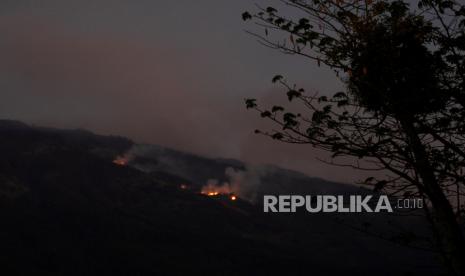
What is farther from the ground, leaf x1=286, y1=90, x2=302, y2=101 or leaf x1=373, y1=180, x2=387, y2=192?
leaf x1=286, y1=90, x2=302, y2=101

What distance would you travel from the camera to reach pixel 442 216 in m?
7.57

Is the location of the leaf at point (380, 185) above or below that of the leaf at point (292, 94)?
below

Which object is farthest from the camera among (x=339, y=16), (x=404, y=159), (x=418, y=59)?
(x=418, y=59)

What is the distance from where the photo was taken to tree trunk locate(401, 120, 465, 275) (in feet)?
23.5

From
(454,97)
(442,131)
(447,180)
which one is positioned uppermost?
(454,97)

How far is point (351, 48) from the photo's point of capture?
773 centimetres

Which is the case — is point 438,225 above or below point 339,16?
below

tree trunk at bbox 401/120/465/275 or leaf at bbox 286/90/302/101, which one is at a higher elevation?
leaf at bbox 286/90/302/101

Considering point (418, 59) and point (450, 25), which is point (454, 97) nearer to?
point (450, 25)

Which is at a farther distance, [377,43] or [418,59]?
[418,59]

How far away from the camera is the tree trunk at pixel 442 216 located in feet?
23.5

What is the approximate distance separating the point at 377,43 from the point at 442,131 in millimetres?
1617

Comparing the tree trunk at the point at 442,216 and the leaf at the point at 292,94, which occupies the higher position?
the leaf at the point at 292,94

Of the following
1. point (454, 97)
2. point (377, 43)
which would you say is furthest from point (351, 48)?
point (454, 97)
